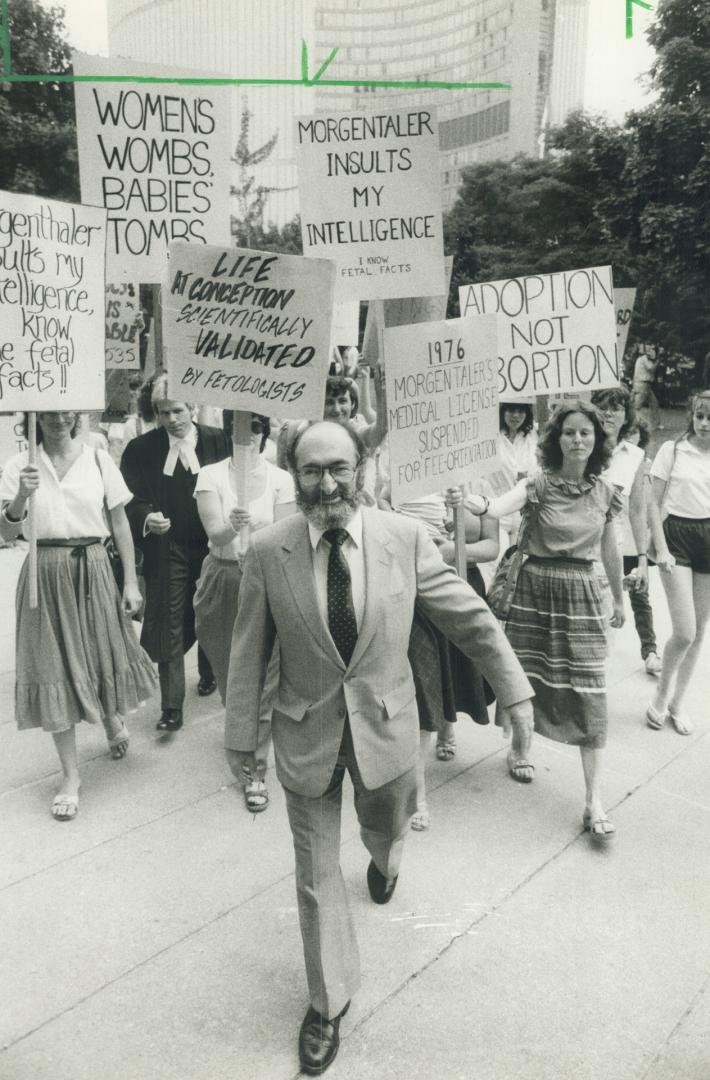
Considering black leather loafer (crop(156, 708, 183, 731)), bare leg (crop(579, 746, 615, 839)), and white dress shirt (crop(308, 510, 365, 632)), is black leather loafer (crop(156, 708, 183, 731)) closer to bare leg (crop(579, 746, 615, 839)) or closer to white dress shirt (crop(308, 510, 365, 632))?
bare leg (crop(579, 746, 615, 839))

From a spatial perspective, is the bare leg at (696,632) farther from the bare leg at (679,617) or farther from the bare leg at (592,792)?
the bare leg at (592,792)

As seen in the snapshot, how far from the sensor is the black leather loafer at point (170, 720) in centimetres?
486

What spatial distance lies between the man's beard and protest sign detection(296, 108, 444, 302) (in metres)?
1.92

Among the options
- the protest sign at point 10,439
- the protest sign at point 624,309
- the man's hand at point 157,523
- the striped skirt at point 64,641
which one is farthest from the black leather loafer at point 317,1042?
the protest sign at point 624,309

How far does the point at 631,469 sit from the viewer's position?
5.43 meters

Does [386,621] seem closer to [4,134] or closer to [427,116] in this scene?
[427,116]

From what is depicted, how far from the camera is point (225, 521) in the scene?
431cm

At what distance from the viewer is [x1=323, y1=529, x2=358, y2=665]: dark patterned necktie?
2.52 m

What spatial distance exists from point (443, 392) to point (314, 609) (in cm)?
173

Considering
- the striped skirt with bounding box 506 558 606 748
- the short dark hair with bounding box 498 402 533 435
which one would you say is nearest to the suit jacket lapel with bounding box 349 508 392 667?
the striped skirt with bounding box 506 558 606 748

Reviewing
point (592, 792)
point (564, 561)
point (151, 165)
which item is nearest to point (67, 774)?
point (592, 792)

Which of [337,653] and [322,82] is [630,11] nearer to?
[322,82]

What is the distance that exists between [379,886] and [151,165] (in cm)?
353

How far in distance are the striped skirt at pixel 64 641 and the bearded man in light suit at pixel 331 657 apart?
1691 millimetres
